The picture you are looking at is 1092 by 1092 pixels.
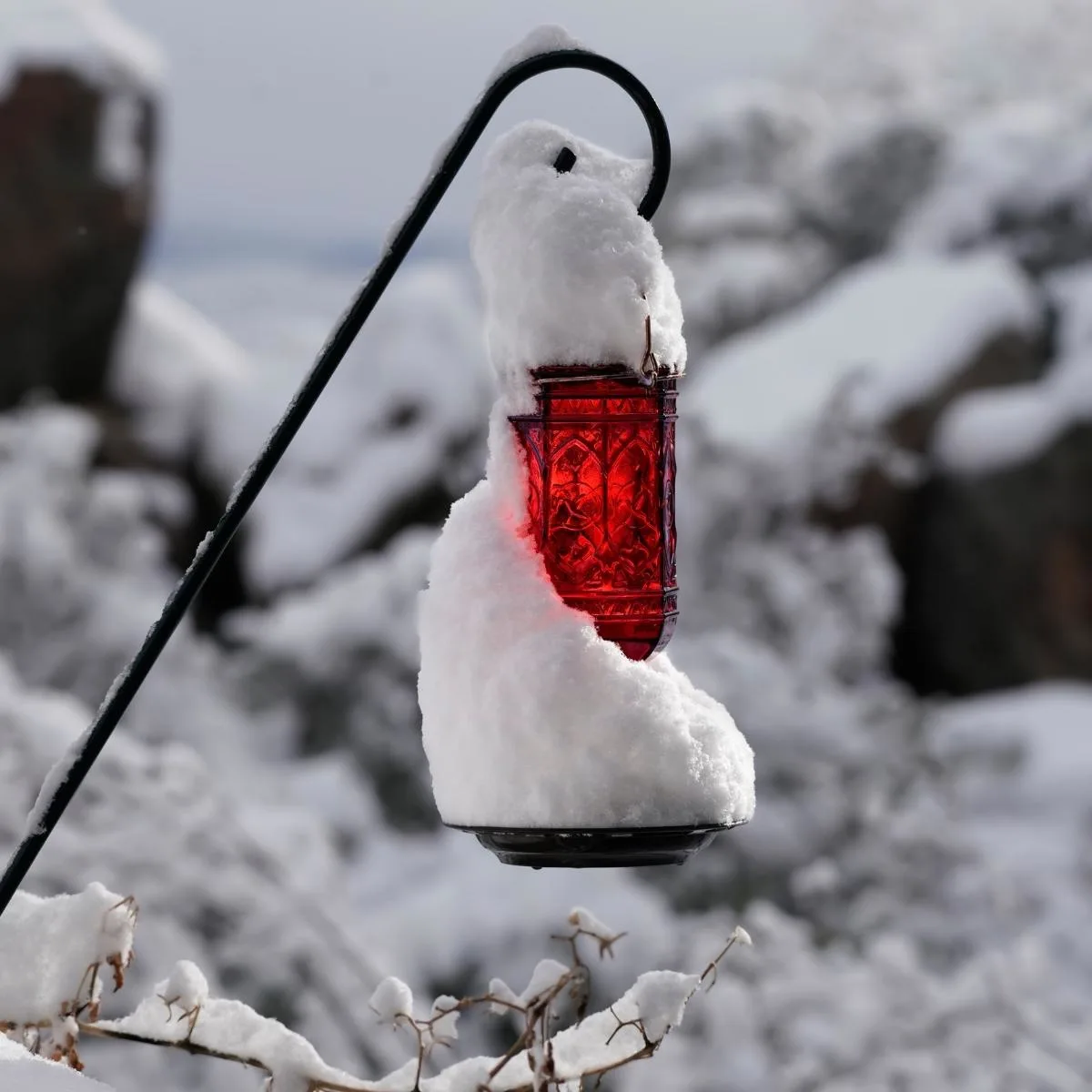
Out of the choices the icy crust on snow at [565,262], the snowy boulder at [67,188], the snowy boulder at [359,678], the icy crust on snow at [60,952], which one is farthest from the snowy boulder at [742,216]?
the icy crust on snow at [60,952]

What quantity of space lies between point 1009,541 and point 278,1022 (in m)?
6.14

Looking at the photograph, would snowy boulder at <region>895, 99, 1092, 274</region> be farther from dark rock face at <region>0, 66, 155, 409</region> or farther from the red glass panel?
the red glass panel

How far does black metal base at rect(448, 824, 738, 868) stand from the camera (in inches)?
43.9

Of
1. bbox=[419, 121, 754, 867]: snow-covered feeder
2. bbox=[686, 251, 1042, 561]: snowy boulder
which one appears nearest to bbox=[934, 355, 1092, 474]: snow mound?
bbox=[686, 251, 1042, 561]: snowy boulder

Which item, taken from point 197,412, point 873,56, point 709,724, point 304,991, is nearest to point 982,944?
point 304,991

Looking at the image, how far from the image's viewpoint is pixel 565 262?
1.17 meters

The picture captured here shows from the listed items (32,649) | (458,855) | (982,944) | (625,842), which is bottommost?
(982,944)

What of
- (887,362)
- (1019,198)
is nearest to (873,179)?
(1019,198)

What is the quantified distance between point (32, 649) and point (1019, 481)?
423 cm

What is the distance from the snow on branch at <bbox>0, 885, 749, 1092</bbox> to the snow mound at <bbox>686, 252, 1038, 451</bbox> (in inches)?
211

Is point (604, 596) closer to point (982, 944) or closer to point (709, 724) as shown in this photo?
point (709, 724)

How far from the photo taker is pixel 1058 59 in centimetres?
1341

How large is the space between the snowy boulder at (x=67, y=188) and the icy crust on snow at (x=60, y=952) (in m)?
6.09

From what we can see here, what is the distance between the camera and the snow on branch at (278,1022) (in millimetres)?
1147
